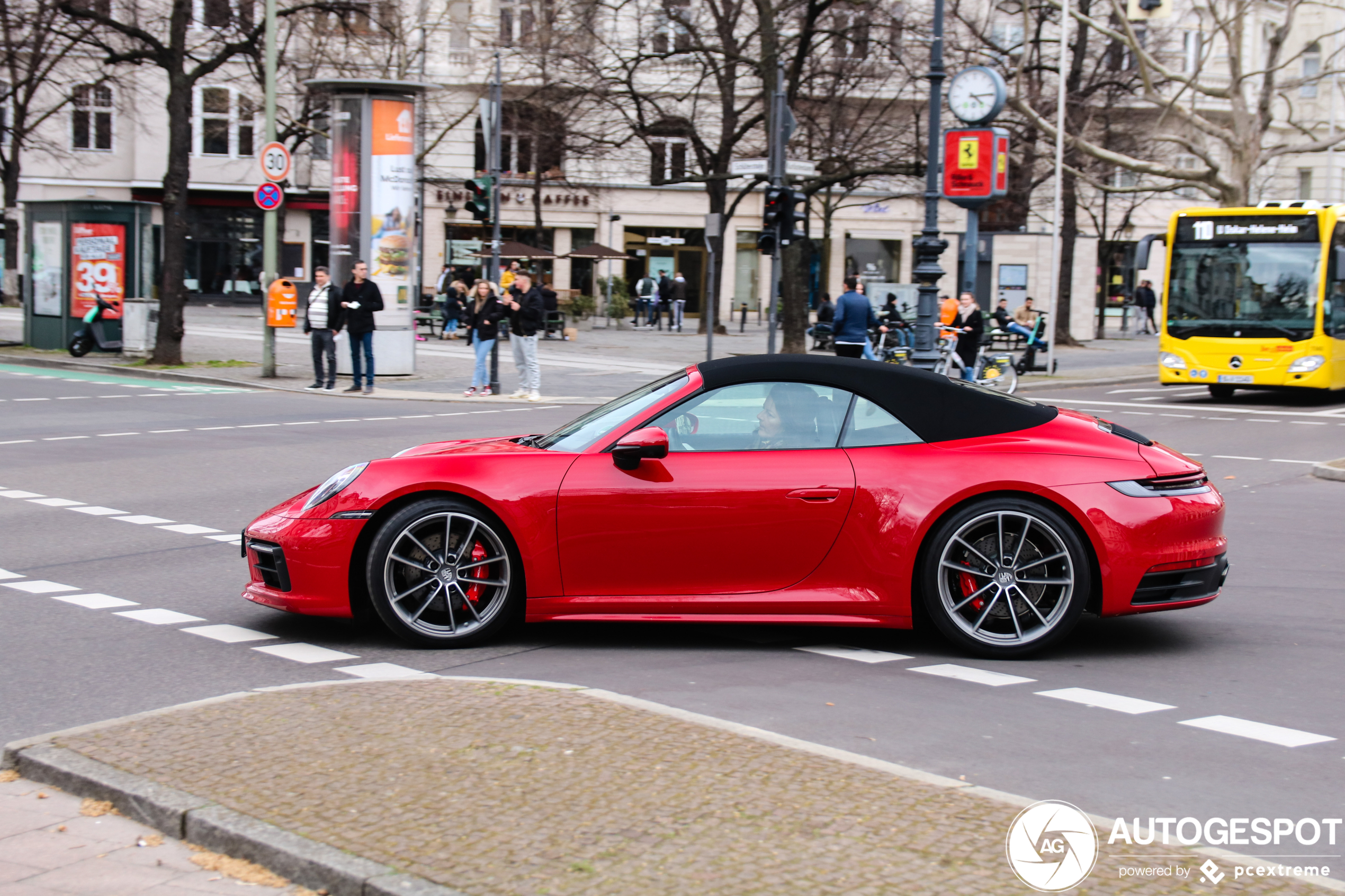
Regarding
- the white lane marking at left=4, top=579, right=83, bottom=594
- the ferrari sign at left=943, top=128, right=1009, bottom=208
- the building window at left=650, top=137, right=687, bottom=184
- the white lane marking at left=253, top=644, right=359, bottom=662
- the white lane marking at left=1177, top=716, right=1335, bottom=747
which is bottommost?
the white lane marking at left=4, top=579, right=83, bottom=594

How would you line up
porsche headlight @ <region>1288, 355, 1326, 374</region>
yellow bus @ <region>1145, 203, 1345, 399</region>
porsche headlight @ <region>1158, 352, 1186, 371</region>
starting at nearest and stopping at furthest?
porsche headlight @ <region>1288, 355, 1326, 374</region> < yellow bus @ <region>1145, 203, 1345, 399</region> < porsche headlight @ <region>1158, 352, 1186, 371</region>

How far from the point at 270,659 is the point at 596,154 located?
30.0 meters

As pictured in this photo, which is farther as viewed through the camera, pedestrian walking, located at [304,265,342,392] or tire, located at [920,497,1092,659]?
pedestrian walking, located at [304,265,342,392]

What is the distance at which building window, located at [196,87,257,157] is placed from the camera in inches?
2088

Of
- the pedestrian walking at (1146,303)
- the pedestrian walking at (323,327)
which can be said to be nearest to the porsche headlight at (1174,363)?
the pedestrian walking at (323,327)

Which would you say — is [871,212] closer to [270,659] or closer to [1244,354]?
[1244,354]

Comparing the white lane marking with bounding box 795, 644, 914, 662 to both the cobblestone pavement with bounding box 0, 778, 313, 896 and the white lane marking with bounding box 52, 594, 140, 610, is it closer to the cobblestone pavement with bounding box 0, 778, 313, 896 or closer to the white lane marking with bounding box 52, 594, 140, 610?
the cobblestone pavement with bounding box 0, 778, 313, 896

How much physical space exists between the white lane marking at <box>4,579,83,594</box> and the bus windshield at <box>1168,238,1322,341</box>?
19.6m

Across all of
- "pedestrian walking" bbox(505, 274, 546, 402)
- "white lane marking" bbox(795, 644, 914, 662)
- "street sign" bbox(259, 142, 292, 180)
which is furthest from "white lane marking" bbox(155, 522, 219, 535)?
"street sign" bbox(259, 142, 292, 180)

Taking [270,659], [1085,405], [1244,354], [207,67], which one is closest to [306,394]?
[207,67]

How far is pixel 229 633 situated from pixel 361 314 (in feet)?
50.5

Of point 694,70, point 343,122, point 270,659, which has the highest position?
point 694,70

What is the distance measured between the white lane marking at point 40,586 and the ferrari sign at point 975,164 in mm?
21036

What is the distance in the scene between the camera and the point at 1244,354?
22.6 metres
